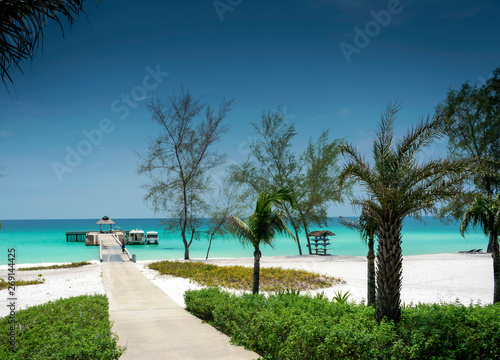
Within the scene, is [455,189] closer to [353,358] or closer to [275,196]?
[353,358]

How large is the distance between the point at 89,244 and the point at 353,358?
59528 mm

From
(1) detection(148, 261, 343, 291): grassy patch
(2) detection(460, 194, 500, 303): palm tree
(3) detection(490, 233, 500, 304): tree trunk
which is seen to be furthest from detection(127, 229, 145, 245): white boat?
(3) detection(490, 233, 500, 304): tree trunk

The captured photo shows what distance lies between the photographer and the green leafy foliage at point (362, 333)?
18.1 ft

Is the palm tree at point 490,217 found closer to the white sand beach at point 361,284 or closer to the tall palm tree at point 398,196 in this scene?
the white sand beach at point 361,284

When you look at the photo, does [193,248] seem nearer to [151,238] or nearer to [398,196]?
[151,238]

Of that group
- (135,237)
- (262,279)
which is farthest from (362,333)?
(135,237)

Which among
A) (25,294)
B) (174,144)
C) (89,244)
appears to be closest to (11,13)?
(25,294)

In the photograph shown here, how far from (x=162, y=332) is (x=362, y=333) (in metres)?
4.65

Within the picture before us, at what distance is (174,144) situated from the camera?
93.5 feet

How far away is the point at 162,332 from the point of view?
8.13m

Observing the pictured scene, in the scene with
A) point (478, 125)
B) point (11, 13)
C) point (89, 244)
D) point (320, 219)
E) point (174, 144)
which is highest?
point (478, 125)

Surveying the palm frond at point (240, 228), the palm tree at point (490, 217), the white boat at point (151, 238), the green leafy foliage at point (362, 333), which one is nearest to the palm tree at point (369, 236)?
the green leafy foliage at point (362, 333)

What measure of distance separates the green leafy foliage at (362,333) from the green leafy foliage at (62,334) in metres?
2.60

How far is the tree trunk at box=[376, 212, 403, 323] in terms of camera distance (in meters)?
6.83
